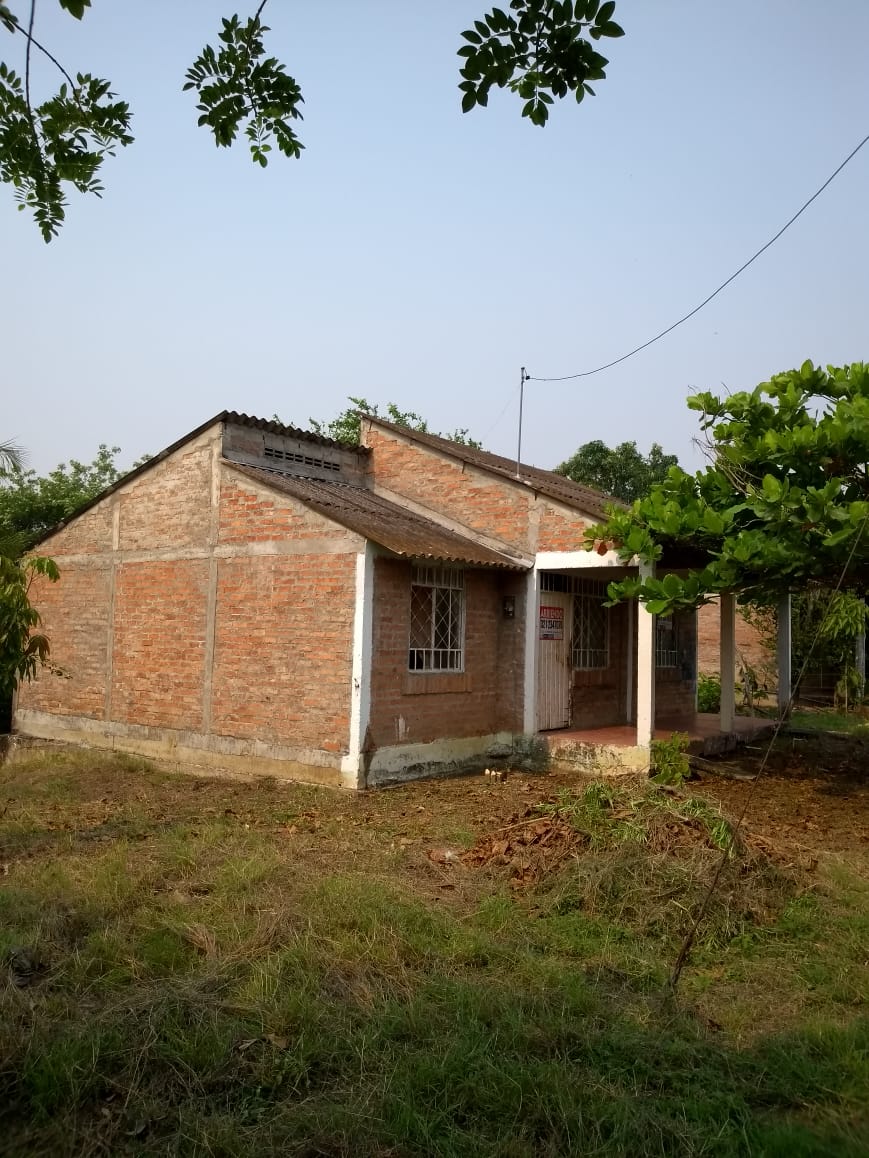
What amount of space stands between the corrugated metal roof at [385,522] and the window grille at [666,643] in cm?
421

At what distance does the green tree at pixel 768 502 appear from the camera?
27.8ft

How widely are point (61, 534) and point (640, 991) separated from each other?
1218cm

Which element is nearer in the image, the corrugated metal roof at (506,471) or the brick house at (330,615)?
the brick house at (330,615)

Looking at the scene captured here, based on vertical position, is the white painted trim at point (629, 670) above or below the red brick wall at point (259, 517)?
below

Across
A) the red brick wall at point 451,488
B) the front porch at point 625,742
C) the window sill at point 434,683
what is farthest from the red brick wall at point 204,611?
the front porch at point 625,742

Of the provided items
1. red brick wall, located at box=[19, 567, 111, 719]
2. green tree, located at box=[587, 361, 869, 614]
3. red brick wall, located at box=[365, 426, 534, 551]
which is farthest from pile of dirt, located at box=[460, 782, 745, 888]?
red brick wall, located at box=[19, 567, 111, 719]

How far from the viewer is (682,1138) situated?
336cm

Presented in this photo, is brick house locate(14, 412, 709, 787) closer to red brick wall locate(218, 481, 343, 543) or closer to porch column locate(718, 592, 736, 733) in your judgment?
red brick wall locate(218, 481, 343, 543)

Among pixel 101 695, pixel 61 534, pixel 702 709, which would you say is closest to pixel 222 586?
pixel 101 695

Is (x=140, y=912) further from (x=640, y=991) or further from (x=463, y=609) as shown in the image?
(x=463, y=609)

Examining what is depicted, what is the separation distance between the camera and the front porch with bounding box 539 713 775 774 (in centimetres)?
1128

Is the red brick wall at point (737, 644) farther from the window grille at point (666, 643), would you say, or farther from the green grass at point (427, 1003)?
the green grass at point (427, 1003)

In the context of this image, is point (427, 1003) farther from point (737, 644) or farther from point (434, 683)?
point (737, 644)

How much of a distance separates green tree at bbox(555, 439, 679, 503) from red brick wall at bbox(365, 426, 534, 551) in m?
15.1
